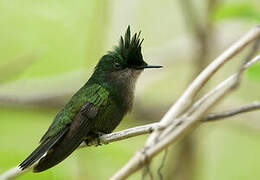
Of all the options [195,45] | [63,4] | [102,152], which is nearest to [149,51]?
[195,45]

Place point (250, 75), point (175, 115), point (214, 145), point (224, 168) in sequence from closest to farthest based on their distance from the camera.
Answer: point (175, 115), point (250, 75), point (224, 168), point (214, 145)

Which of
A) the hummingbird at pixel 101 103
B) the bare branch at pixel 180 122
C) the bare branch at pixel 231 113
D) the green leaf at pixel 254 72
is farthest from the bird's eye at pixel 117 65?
the bare branch at pixel 231 113

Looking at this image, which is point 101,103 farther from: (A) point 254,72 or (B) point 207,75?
(B) point 207,75

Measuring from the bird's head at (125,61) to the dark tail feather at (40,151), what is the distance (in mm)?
636

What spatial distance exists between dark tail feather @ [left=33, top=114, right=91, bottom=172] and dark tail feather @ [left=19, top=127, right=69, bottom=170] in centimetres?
3

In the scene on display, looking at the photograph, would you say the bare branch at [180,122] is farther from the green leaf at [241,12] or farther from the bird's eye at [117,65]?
the bird's eye at [117,65]

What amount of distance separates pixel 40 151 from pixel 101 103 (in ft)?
2.48

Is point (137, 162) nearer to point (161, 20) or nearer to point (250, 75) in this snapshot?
point (250, 75)

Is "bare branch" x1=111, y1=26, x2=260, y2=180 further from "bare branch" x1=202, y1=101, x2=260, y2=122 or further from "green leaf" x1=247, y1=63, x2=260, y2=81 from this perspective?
"green leaf" x1=247, y1=63, x2=260, y2=81

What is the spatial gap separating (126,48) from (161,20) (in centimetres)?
442

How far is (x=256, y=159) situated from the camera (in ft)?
22.9

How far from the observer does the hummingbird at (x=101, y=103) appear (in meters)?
3.08

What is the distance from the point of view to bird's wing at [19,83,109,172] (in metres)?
2.64

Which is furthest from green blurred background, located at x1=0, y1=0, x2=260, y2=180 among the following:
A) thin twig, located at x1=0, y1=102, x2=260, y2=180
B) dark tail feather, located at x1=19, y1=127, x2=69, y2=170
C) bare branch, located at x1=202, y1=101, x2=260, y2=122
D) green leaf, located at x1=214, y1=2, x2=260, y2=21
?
bare branch, located at x1=202, y1=101, x2=260, y2=122
